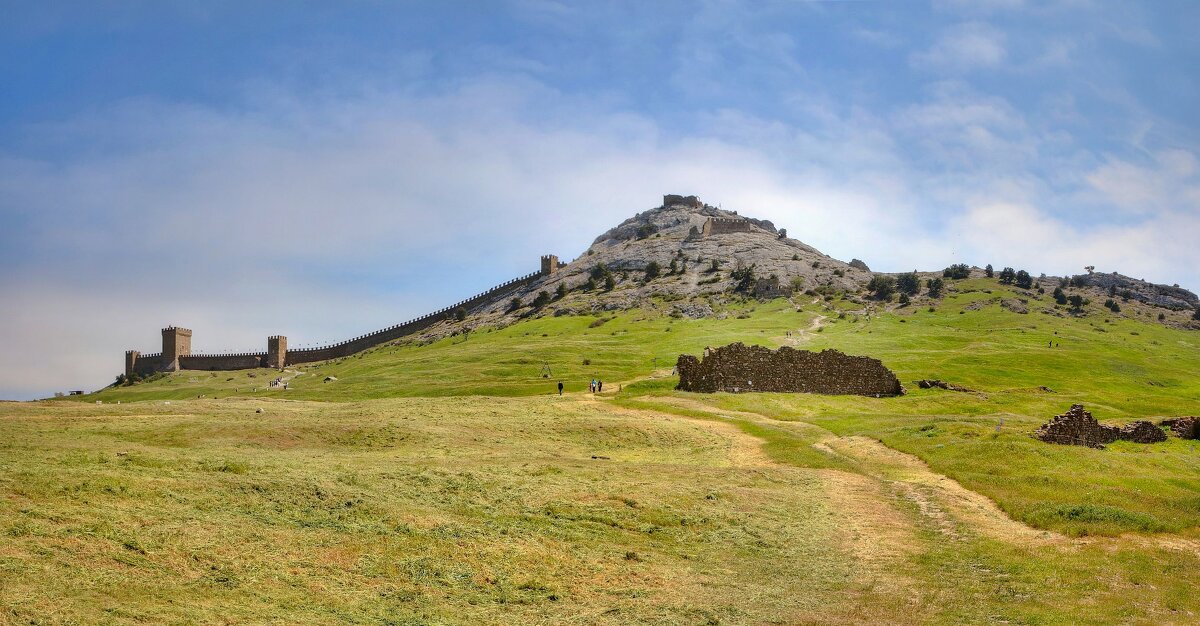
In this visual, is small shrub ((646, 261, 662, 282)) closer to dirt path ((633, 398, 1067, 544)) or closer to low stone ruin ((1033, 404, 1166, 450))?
dirt path ((633, 398, 1067, 544))

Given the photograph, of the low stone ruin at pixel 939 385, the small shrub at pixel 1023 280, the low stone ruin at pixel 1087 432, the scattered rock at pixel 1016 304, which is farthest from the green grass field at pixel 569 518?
the small shrub at pixel 1023 280

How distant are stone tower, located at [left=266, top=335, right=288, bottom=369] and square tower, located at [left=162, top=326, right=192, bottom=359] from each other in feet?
80.3

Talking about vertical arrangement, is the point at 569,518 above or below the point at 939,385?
below

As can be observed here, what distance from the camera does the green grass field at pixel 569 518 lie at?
55.1 ft

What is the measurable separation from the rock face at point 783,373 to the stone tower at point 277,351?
425 feet

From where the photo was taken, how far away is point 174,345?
194625 millimetres

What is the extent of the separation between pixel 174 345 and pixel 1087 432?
19292 cm

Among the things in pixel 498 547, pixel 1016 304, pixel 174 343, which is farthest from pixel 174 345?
pixel 498 547

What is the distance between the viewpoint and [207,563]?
17.2 metres

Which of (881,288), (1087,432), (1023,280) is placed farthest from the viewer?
(1023,280)

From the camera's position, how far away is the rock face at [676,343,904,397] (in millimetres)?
76188

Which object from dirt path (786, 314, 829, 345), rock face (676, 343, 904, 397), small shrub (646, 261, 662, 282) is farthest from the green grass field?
small shrub (646, 261, 662, 282)

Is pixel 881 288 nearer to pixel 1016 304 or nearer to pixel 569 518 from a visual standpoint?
pixel 1016 304

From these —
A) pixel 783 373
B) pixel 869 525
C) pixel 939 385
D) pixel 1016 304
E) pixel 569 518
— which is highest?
pixel 1016 304
